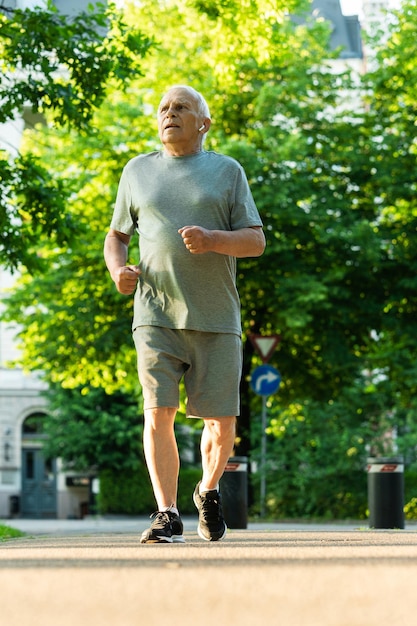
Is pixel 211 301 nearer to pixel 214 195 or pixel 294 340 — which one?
pixel 214 195

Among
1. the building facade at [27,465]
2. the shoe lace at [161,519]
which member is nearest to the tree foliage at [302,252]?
the shoe lace at [161,519]

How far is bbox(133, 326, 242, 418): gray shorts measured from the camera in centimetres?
621

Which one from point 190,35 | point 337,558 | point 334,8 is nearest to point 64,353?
point 190,35

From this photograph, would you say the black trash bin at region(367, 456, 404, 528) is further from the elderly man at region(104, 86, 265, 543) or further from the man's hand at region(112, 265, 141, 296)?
the man's hand at region(112, 265, 141, 296)

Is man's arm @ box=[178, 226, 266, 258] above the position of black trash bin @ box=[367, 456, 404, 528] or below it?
above

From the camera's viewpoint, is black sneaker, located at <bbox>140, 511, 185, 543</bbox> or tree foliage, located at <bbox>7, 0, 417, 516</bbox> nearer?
black sneaker, located at <bbox>140, 511, 185, 543</bbox>

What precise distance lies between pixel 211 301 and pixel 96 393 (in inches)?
1360

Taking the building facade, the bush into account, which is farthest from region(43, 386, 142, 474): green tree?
the building facade

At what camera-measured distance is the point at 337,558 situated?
3920mm

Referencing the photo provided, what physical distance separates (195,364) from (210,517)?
2.52 ft

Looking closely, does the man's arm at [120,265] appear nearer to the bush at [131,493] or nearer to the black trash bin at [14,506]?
the bush at [131,493]

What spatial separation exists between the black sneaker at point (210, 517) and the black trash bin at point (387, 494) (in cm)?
597

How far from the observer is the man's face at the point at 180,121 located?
6.41m

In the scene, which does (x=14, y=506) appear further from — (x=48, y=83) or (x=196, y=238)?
(x=196, y=238)
